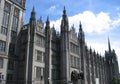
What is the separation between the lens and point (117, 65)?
11756 centimetres

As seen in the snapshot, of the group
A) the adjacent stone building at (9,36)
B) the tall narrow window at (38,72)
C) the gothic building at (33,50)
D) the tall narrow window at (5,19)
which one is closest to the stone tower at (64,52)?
the gothic building at (33,50)

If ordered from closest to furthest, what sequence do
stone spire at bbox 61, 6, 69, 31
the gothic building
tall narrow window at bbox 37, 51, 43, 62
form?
the gothic building
tall narrow window at bbox 37, 51, 43, 62
stone spire at bbox 61, 6, 69, 31

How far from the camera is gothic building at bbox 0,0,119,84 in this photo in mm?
45000

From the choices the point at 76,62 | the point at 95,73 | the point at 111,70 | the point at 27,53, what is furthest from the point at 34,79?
the point at 111,70

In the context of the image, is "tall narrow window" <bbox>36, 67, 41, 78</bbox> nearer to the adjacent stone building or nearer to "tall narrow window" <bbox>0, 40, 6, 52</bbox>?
the adjacent stone building

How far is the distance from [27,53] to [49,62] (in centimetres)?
893

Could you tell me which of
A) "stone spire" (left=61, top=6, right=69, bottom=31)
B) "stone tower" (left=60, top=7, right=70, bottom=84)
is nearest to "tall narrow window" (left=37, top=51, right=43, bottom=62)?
"stone tower" (left=60, top=7, right=70, bottom=84)

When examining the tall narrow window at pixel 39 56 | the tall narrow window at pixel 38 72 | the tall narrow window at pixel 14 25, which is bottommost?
the tall narrow window at pixel 38 72

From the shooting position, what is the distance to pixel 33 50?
4731 cm

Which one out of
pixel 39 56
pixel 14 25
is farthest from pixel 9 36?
pixel 39 56

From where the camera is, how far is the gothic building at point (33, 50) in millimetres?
45000

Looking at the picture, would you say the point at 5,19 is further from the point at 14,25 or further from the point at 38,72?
the point at 38,72

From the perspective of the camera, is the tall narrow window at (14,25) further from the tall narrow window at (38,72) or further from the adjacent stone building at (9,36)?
the tall narrow window at (38,72)

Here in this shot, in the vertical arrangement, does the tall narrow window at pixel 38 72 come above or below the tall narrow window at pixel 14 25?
below
